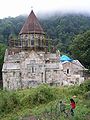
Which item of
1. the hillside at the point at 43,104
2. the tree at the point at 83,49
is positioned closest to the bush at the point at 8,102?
the hillside at the point at 43,104

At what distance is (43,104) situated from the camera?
1947 cm

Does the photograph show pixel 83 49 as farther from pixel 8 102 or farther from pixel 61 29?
pixel 8 102

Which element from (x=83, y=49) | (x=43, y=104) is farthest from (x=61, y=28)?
(x=43, y=104)

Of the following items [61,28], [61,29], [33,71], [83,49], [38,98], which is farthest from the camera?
[61,28]

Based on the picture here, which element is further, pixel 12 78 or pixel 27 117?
pixel 12 78

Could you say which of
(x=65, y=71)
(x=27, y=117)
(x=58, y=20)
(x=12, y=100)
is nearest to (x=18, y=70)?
(x=65, y=71)

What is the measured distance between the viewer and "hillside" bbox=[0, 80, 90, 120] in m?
15.9

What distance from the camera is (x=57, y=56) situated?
34719 millimetres

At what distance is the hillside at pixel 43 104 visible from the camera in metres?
15.9

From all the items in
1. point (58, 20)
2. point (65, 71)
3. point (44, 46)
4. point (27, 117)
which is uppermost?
point (58, 20)

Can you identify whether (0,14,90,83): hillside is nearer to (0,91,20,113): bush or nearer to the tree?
the tree

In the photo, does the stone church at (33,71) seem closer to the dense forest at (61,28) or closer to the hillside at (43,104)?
the hillside at (43,104)

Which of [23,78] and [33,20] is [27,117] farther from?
[33,20]

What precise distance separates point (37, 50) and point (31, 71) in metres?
2.76
